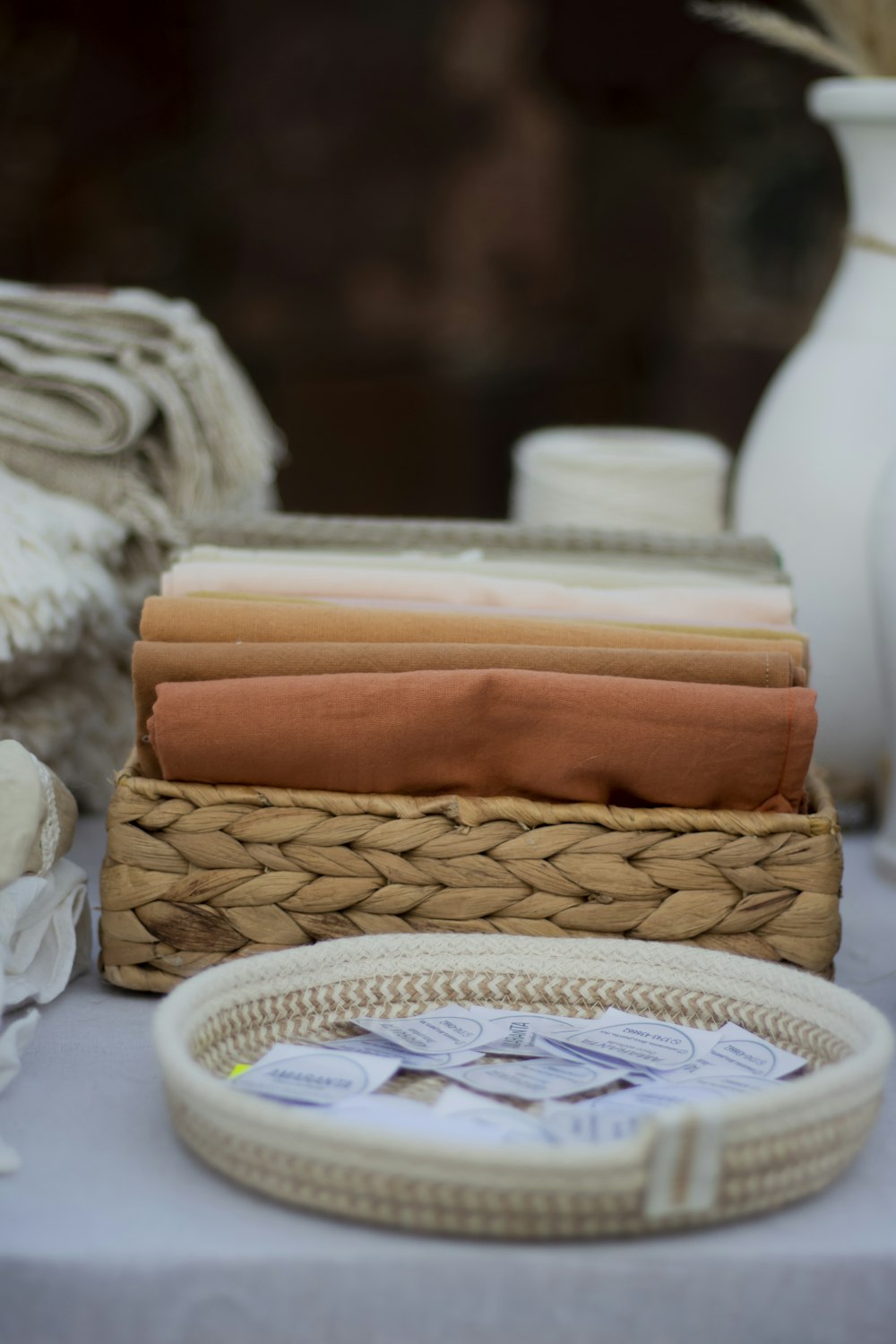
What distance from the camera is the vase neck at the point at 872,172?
2.91 feet

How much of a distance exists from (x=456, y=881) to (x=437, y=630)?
0.12 meters

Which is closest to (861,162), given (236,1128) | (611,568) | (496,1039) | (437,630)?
(611,568)

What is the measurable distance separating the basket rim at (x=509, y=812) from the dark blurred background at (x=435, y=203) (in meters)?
1.14

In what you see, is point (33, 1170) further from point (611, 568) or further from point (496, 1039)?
point (611, 568)

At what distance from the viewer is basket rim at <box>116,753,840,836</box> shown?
0.58 m

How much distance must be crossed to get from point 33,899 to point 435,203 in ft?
4.10

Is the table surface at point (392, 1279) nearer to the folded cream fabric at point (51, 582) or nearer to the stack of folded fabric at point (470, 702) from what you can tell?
the stack of folded fabric at point (470, 702)

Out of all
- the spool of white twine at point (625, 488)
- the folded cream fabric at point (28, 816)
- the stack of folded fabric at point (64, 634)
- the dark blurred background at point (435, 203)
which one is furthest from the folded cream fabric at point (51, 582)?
the dark blurred background at point (435, 203)

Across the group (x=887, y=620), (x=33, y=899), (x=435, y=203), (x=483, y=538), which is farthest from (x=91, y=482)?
(x=435, y=203)

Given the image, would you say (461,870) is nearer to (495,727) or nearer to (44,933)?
(495,727)

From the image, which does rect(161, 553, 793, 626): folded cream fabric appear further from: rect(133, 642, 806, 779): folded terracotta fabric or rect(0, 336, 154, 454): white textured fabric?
rect(0, 336, 154, 454): white textured fabric

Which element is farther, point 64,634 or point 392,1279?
point 64,634

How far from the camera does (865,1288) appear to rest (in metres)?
0.43

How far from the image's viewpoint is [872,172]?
902 mm
